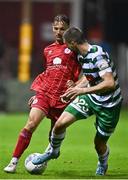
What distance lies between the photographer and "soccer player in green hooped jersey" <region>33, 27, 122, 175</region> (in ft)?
49.5

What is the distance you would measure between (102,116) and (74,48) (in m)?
1.08

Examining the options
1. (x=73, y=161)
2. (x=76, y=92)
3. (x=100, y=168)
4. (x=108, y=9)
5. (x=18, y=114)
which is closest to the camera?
(x=76, y=92)

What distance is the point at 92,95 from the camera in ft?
51.2

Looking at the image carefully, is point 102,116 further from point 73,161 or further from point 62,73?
point 73,161

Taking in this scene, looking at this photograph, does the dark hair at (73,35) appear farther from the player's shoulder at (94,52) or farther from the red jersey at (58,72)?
the red jersey at (58,72)

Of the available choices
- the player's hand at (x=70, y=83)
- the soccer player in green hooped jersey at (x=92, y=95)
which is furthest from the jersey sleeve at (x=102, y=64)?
the player's hand at (x=70, y=83)

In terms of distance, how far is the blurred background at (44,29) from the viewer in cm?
3931

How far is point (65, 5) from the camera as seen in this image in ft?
146

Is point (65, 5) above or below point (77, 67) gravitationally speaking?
below

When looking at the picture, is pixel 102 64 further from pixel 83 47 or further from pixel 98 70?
pixel 83 47

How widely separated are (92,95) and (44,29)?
28632 mm

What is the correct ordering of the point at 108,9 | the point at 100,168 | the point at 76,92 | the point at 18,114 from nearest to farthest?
the point at 76,92
the point at 100,168
the point at 18,114
the point at 108,9

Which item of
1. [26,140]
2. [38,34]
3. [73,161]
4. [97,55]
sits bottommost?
[38,34]

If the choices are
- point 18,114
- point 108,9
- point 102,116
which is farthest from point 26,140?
point 108,9
